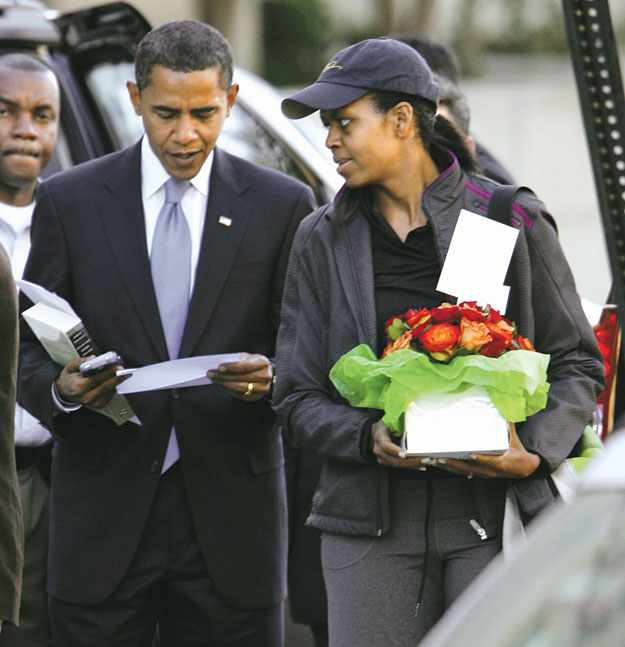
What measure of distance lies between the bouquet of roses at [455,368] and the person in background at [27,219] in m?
1.56

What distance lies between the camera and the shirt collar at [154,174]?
4332 mm

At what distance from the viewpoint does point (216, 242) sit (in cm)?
426

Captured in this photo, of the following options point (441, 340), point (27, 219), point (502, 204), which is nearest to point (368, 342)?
point (441, 340)

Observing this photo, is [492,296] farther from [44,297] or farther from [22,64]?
[22,64]

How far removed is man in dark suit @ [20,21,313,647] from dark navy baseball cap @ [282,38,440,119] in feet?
1.93

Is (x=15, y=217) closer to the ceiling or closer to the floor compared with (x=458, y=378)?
closer to the floor

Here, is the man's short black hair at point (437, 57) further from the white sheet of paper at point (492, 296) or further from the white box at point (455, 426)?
the white box at point (455, 426)

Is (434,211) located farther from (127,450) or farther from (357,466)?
(127,450)

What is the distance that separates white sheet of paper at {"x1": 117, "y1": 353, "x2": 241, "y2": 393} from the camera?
4000 millimetres

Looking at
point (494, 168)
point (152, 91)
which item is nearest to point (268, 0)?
point (494, 168)

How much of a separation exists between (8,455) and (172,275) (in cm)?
85

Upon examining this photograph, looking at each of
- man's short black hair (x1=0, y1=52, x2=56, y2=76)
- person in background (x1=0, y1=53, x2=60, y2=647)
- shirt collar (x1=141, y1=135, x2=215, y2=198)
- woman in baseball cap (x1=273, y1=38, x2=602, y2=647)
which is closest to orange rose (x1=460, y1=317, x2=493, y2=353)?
woman in baseball cap (x1=273, y1=38, x2=602, y2=647)

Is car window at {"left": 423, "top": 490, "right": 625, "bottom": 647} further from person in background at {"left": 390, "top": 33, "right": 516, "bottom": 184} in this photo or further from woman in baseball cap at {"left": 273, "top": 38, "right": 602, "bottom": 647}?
person in background at {"left": 390, "top": 33, "right": 516, "bottom": 184}

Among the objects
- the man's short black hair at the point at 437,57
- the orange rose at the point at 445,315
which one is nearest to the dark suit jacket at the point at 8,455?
the orange rose at the point at 445,315
